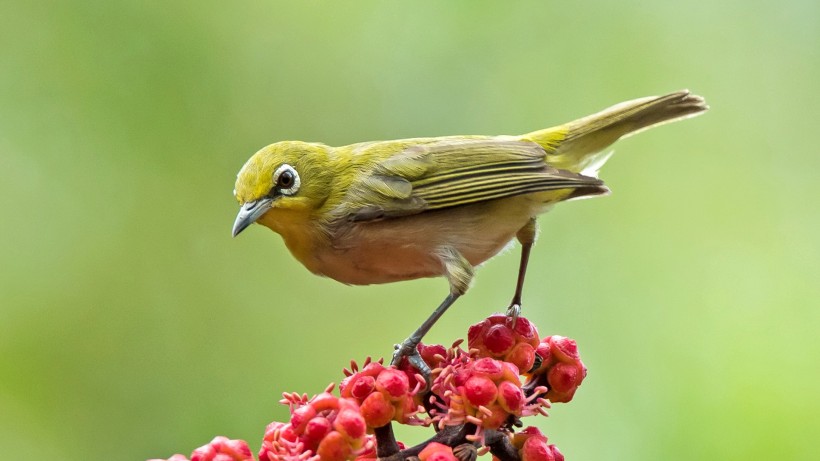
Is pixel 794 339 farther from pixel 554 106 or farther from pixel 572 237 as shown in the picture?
pixel 554 106

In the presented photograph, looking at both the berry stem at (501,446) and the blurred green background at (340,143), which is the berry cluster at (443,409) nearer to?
the berry stem at (501,446)

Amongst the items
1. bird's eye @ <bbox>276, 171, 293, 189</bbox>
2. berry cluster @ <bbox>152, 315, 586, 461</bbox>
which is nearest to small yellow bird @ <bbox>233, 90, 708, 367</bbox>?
bird's eye @ <bbox>276, 171, 293, 189</bbox>

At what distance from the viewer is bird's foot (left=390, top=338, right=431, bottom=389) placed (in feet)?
9.70

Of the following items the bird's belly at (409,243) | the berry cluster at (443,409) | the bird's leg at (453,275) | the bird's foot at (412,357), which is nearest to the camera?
the berry cluster at (443,409)

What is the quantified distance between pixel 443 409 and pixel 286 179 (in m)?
1.65

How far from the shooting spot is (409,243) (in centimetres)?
414

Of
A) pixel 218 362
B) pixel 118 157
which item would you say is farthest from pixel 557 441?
pixel 118 157

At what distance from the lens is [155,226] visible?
561 cm

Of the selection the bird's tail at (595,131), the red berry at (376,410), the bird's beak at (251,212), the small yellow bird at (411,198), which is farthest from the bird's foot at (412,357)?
the bird's tail at (595,131)

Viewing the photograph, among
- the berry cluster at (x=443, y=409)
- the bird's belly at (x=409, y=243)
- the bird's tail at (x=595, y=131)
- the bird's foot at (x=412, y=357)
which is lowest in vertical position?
the berry cluster at (x=443, y=409)

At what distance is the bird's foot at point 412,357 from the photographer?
9.70 feet

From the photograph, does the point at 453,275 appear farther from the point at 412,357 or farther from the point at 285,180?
the point at 412,357

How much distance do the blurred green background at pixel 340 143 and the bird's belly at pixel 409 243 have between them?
3.78 ft

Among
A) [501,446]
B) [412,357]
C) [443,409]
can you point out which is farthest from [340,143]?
[501,446]
